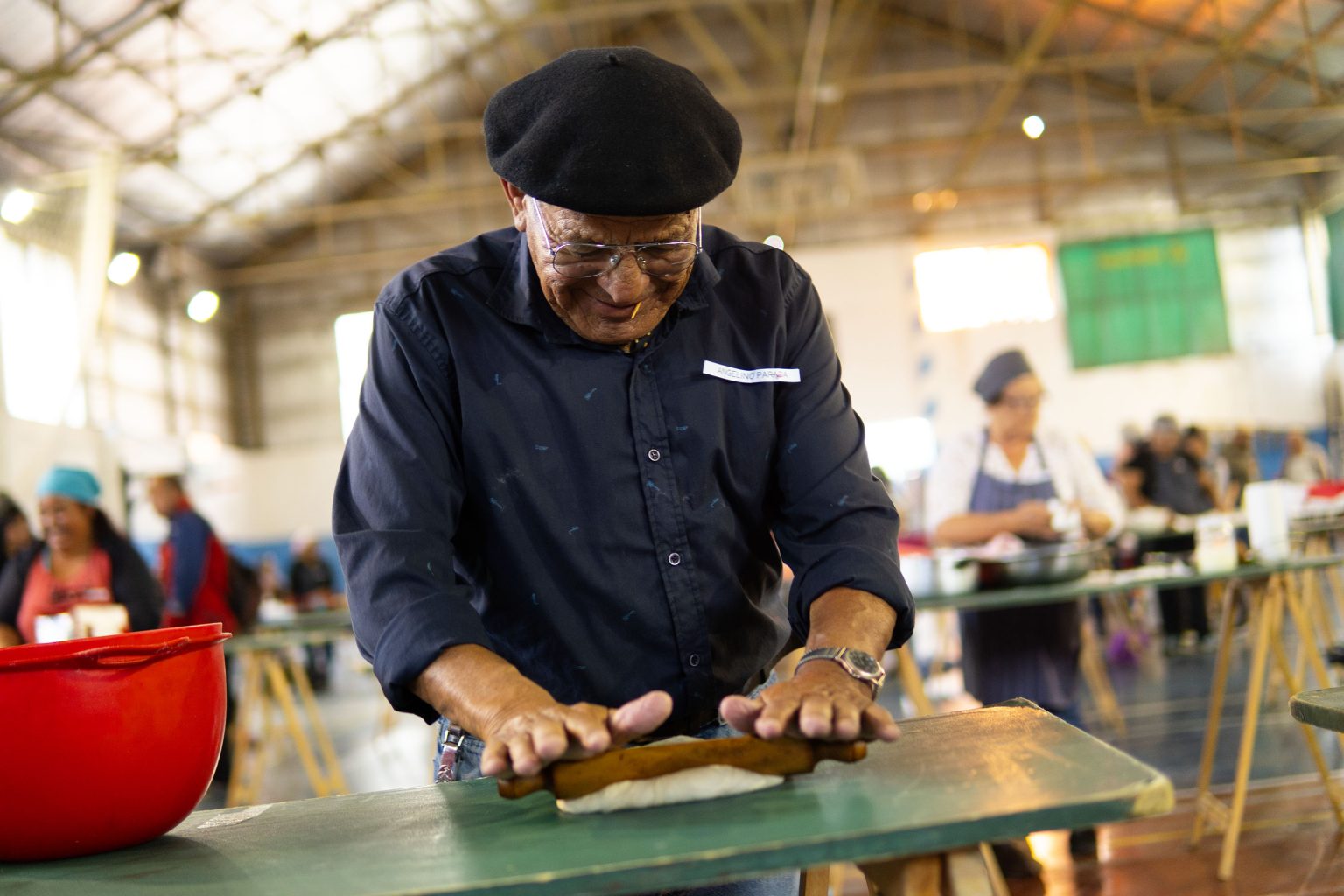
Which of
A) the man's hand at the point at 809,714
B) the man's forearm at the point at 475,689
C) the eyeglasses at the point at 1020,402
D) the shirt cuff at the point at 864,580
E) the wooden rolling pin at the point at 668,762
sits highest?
the eyeglasses at the point at 1020,402

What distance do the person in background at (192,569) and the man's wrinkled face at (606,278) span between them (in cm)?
416

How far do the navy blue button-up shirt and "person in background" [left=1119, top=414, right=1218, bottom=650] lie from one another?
6.62m

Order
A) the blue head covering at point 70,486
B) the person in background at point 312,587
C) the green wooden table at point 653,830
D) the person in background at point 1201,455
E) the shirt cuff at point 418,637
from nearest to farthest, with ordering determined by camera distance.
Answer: the green wooden table at point 653,830, the shirt cuff at point 418,637, the blue head covering at point 70,486, the person in background at point 1201,455, the person in background at point 312,587

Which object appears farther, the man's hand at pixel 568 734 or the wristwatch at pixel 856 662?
the wristwatch at pixel 856 662

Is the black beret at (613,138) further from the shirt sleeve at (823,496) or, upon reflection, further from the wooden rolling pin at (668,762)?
the wooden rolling pin at (668,762)

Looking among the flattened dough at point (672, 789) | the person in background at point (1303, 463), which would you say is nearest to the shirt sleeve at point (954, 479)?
the flattened dough at point (672, 789)

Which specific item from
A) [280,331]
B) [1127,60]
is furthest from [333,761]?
[280,331]

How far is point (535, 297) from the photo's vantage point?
1347 millimetres

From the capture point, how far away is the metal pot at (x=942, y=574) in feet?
11.2

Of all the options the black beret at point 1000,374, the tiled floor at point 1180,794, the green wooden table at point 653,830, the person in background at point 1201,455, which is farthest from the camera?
the person in background at point 1201,455

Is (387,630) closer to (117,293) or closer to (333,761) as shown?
(333,761)

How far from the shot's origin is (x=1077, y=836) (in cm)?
333

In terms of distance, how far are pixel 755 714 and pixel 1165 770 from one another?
3586mm

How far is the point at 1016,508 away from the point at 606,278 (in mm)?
2745
